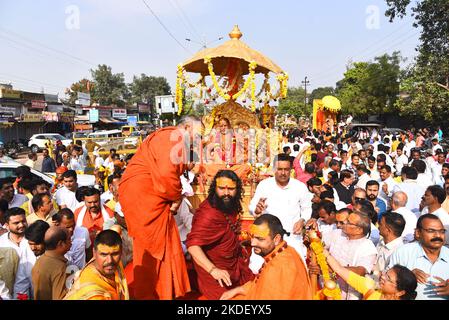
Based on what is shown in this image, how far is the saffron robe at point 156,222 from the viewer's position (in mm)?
3525

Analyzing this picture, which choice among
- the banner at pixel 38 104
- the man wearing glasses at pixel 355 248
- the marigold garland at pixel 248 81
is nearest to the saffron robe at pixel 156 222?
the man wearing glasses at pixel 355 248

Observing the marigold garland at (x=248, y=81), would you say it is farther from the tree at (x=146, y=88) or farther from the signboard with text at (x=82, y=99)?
the tree at (x=146, y=88)

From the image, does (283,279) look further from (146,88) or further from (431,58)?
(146,88)

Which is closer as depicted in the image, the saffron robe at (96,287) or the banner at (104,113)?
the saffron robe at (96,287)

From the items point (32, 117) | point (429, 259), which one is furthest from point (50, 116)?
point (429, 259)

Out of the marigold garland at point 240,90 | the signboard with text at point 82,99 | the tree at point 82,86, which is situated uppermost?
the tree at point 82,86

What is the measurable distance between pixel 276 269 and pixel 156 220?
1.38 m

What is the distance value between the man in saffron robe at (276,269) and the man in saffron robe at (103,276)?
3.19ft

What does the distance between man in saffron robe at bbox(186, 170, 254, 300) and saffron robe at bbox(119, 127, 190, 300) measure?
0.95ft

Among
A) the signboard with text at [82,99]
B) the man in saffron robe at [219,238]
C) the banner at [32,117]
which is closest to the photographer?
the man in saffron robe at [219,238]

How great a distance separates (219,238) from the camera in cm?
334

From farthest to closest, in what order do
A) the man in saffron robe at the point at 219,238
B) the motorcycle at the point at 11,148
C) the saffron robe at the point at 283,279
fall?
the motorcycle at the point at 11,148 → the man in saffron robe at the point at 219,238 → the saffron robe at the point at 283,279

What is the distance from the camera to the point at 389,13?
17.4 metres
